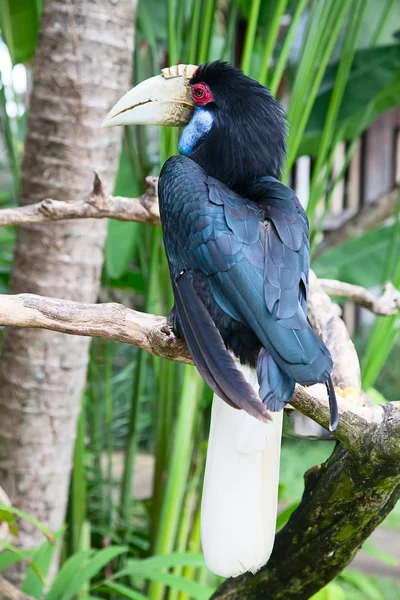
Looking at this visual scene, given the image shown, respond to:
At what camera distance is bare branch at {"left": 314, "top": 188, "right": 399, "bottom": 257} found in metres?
3.03

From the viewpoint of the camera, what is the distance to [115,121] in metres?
1.43

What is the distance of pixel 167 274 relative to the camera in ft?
6.26

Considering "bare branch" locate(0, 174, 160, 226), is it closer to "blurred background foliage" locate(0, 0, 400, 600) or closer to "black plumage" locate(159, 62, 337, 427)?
"black plumage" locate(159, 62, 337, 427)

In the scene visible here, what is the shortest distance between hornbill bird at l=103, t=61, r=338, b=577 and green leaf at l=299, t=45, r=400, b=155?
1210 millimetres

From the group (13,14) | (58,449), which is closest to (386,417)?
(58,449)

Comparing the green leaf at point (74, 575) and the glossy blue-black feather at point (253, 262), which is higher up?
the glossy blue-black feather at point (253, 262)

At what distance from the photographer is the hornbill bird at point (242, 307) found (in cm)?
101

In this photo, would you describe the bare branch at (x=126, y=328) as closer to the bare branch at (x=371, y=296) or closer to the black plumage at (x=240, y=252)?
the black plumage at (x=240, y=252)

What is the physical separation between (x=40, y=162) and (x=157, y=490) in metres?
0.95

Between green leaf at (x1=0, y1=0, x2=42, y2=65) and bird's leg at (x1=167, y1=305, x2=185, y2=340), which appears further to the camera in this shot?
green leaf at (x1=0, y1=0, x2=42, y2=65)

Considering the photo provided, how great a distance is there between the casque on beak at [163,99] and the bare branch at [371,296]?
536 millimetres

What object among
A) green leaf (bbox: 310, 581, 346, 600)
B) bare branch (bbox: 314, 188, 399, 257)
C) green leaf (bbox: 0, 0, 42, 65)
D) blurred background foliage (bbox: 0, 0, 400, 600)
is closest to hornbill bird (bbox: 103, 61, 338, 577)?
blurred background foliage (bbox: 0, 0, 400, 600)

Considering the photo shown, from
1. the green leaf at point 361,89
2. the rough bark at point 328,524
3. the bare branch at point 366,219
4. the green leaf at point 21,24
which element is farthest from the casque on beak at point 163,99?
the bare branch at point 366,219

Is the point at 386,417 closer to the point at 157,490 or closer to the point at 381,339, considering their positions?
the point at 381,339
